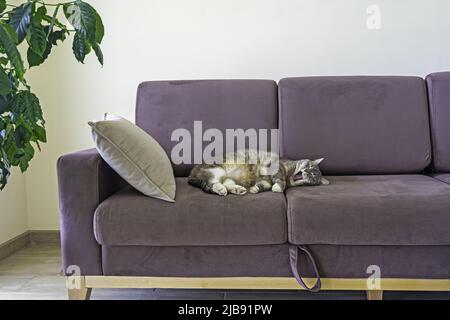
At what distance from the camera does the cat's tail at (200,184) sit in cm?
150

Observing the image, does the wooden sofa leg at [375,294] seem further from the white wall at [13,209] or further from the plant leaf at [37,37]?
the white wall at [13,209]

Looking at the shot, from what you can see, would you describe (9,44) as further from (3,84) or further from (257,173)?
(257,173)

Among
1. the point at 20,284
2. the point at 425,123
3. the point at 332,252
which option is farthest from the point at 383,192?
the point at 20,284

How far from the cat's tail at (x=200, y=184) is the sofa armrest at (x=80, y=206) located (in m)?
0.37

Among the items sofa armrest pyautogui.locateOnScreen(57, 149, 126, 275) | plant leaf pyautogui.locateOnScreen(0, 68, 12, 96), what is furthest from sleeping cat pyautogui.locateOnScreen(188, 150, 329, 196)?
plant leaf pyautogui.locateOnScreen(0, 68, 12, 96)

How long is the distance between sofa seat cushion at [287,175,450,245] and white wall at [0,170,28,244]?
5.37ft

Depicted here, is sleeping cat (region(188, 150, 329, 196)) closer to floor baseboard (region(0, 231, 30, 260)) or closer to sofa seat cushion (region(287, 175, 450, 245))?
sofa seat cushion (region(287, 175, 450, 245))

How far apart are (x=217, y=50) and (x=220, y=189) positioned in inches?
42.0

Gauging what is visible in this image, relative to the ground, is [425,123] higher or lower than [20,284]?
higher

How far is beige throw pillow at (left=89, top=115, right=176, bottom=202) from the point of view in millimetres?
1400

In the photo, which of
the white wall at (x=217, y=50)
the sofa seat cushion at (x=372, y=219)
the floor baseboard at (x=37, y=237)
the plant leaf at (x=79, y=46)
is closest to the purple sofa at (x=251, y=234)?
the sofa seat cushion at (x=372, y=219)

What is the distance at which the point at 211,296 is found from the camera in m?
1.64

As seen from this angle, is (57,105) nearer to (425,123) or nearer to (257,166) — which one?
(257,166)
